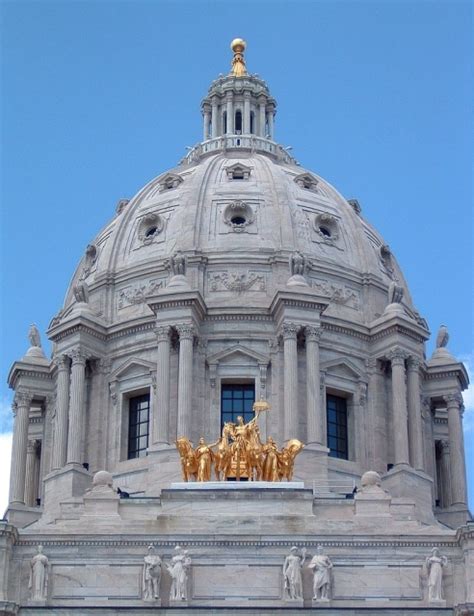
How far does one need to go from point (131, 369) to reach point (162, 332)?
3.60 meters

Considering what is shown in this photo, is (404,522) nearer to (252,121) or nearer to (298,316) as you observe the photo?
(298,316)

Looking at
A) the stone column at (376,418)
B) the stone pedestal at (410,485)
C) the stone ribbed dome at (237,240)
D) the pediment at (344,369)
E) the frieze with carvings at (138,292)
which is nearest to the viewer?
the stone pedestal at (410,485)

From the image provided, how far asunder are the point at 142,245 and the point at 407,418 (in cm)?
1763

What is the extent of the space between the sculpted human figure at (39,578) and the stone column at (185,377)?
14.4 metres

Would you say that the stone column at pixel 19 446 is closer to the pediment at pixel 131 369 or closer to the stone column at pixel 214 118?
the pediment at pixel 131 369

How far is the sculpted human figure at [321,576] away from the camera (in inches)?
2849

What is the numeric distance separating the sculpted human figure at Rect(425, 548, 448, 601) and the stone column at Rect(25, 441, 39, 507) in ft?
94.1

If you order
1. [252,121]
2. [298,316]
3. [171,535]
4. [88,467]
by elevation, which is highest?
[252,121]

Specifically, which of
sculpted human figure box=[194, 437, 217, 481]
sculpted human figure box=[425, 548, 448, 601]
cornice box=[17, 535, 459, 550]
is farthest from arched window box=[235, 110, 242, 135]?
sculpted human figure box=[425, 548, 448, 601]

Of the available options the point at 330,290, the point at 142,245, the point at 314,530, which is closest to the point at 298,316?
the point at 330,290

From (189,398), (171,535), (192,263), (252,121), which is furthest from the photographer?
(252,121)

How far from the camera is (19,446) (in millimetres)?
93812

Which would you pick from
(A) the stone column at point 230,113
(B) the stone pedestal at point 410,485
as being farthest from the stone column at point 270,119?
(B) the stone pedestal at point 410,485

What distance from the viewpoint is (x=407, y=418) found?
3597 inches
